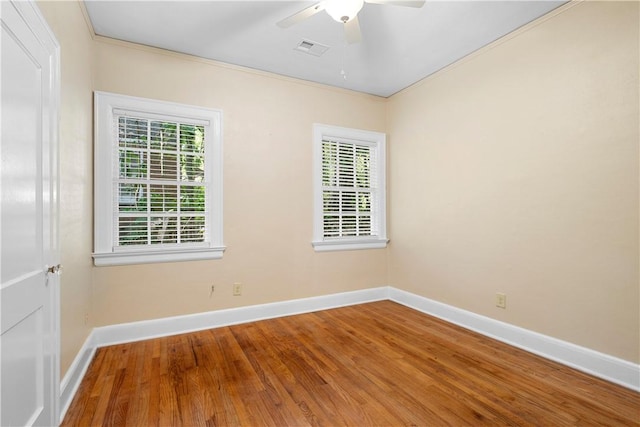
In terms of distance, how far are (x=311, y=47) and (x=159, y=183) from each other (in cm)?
198

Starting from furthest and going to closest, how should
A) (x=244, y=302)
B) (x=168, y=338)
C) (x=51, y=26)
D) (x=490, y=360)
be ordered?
(x=244, y=302) → (x=168, y=338) → (x=490, y=360) → (x=51, y=26)

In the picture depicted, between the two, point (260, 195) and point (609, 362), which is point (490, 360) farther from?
point (260, 195)

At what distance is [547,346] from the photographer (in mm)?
2553

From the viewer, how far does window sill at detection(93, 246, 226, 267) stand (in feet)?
9.21

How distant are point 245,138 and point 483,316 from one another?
306cm

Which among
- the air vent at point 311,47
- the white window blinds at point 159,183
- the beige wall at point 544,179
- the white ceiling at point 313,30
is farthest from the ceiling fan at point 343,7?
the white window blinds at point 159,183

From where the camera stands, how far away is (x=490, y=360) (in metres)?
2.50

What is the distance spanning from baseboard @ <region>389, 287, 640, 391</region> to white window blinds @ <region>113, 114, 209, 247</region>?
2748 millimetres

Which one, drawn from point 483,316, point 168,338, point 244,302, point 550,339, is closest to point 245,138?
point 244,302

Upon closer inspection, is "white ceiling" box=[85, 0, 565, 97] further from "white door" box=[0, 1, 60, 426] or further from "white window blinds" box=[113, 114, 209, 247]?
"white door" box=[0, 1, 60, 426]

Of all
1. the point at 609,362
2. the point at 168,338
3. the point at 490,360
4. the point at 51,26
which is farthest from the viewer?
the point at 168,338

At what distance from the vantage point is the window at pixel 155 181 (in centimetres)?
282

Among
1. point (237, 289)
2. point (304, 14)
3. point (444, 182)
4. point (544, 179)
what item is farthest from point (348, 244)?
point (304, 14)

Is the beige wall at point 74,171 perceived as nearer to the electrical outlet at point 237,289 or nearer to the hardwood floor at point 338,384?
the hardwood floor at point 338,384
